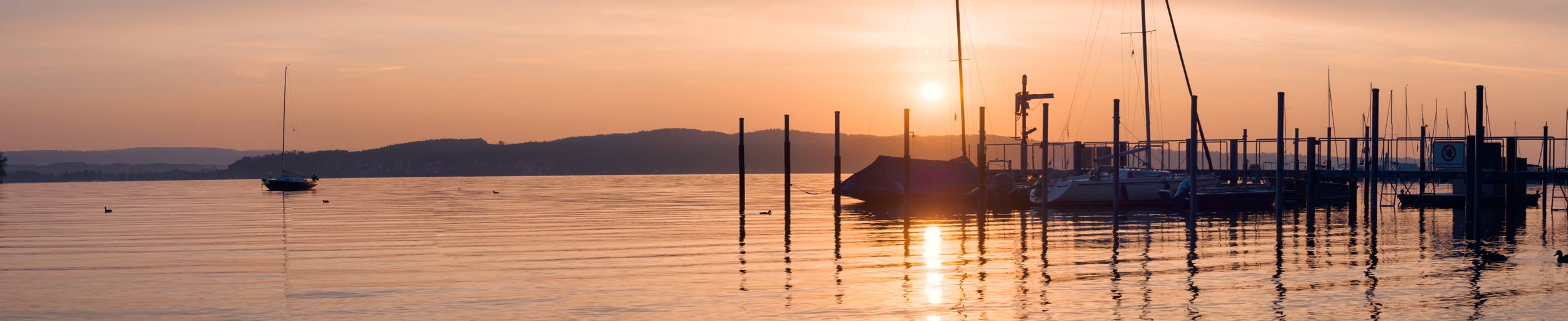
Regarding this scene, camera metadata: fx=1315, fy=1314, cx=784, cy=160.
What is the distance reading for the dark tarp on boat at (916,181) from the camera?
6450 centimetres

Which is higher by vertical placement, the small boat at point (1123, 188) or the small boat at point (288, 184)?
the small boat at point (1123, 188)

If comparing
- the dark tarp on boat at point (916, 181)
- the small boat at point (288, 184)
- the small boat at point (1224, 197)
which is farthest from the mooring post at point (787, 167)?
the small boat at point (288, 184)

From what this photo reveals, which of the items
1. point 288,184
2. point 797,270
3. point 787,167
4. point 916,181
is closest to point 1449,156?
point 916,181

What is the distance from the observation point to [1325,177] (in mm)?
56906

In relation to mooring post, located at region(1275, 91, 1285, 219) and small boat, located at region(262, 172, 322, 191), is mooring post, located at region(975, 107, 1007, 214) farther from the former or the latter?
small boat, located at region(262, 172, 322, 191)

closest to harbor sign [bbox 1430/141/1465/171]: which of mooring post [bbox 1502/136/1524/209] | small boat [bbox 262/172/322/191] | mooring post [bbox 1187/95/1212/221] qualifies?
mooring post [bbox 1502/136/1524/209]

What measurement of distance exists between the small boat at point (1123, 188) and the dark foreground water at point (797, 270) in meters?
8.24

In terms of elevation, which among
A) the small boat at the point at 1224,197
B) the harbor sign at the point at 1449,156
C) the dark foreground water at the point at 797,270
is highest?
the harbor sign at the point at 1449,156

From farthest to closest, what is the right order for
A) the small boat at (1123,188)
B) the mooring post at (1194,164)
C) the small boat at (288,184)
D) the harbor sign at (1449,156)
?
1. the small boat at (288,184)
2. the small boat at (1123,188)
3. the harbor sign at (1449,156)
4. the mooring post at (1194,164)

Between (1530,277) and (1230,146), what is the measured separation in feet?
127

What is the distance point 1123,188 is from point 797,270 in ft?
110

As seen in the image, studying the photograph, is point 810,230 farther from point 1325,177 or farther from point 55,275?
point 1325,177

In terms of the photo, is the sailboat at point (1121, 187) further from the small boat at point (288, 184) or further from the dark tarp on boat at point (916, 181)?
the small boat at point (288, 184)

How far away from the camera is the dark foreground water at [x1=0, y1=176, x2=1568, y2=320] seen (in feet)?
60.5
